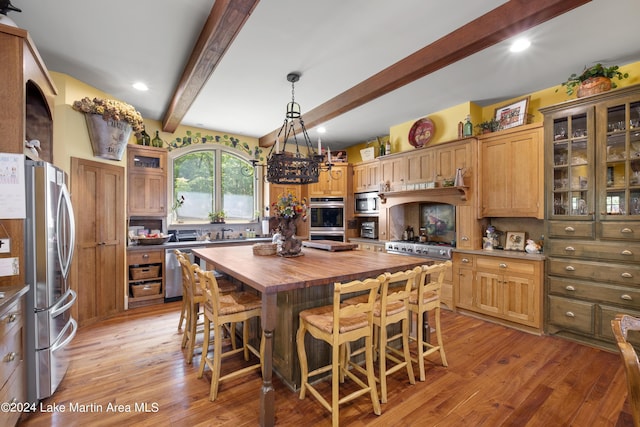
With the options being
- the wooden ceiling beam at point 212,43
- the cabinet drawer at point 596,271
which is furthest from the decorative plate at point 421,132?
the wooden ceiling beam at point 212,43

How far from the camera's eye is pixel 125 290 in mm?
4000

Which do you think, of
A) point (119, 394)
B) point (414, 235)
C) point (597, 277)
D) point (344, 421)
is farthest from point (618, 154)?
point (119, 394)

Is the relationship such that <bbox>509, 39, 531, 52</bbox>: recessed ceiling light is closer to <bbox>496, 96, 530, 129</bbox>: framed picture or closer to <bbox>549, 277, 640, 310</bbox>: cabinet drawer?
<bbox>496, 96, 530, 129</bbox>: framed picture

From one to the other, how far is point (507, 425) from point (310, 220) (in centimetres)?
447

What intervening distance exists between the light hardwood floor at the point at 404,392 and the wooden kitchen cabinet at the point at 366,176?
312cm

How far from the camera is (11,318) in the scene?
1.69 metres

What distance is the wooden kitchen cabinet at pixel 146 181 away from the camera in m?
4.31

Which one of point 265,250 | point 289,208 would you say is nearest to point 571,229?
point 289,208

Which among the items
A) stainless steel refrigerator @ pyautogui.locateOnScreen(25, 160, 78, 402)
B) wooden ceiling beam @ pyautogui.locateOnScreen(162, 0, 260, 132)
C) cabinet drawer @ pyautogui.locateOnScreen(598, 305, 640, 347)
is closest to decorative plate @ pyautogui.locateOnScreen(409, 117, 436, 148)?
cabinet drawer @ pyautogui.locateOnScreen(598, 305, 640, 347)

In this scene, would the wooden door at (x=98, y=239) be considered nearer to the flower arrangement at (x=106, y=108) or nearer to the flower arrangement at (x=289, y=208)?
the flower arrangement at (x=106, y=108)

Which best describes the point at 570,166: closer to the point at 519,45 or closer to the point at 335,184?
the point at 519,45

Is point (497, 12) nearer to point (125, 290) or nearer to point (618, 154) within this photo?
point (618, 154)

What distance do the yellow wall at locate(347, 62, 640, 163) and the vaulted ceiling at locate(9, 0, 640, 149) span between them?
111 mm

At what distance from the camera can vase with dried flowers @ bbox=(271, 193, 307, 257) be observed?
2879 millimetres
